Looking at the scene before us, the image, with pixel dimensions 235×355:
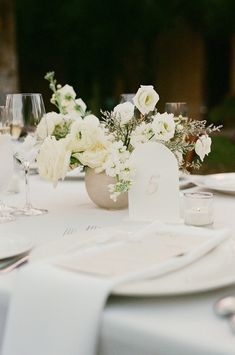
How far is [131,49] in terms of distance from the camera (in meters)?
11.9

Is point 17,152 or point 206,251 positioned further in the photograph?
point 17,152

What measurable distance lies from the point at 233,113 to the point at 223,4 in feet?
6.42

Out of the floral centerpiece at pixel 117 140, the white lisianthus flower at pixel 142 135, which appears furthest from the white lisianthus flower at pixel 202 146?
the white lisianthus flower at pixel 142 135

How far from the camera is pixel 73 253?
108 centimetres

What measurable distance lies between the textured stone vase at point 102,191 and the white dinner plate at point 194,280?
561mm

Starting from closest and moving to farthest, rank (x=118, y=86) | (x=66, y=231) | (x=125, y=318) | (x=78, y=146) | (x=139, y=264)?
(x=125, y=318) → (x=139, y=264) → (x=66, y=231) → (x=78, y=146) → (x=118, y=86)

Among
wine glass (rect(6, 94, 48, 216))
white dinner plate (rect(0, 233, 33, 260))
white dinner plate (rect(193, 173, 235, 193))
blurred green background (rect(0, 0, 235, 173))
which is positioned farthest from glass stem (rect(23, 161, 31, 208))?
blurred green background (rect(0, 0, 235, 173))

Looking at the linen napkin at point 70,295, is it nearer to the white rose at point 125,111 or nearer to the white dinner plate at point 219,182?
the white rose at point 125,111

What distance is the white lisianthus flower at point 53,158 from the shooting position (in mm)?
1516

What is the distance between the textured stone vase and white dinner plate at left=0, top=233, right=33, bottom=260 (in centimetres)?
38

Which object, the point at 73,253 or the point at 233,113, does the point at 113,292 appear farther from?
the point at 233,113

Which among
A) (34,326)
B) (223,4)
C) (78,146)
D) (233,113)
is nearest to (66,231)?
(78,146)

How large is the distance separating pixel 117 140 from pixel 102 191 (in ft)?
0.46

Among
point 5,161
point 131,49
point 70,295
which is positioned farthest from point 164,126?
point 131,49
